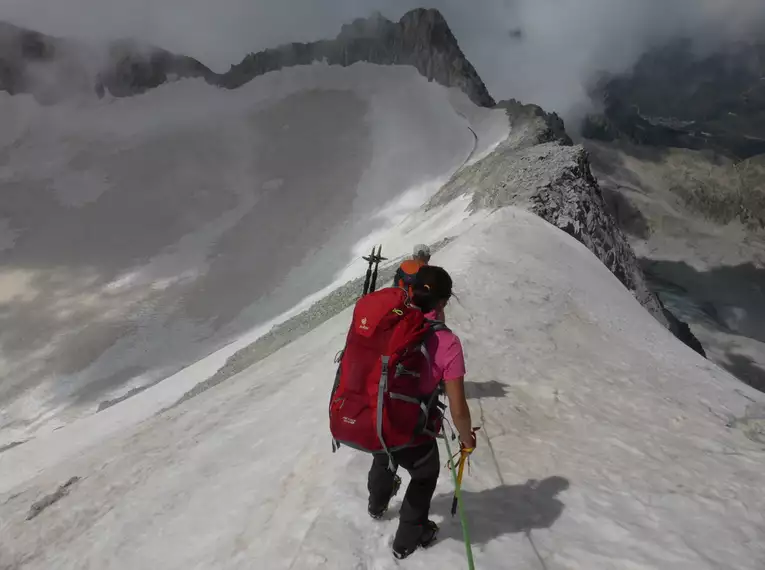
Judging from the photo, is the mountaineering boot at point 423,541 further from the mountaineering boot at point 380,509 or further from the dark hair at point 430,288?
the dark hair at point 430,288

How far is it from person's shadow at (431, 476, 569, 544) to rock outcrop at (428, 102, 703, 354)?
16038 mm

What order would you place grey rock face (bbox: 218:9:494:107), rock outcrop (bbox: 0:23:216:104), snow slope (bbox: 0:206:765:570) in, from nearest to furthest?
1. snow slope (bbox: 0:206:765:570)
2. rock outcrop (bbox: 0:23:216:104)
3. grey rock face (bbox: 218:9:494:107)

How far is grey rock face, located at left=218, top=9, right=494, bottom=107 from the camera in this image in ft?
187

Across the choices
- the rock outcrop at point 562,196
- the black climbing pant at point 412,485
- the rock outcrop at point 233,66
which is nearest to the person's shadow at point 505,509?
the black climbing pant at point 412,485

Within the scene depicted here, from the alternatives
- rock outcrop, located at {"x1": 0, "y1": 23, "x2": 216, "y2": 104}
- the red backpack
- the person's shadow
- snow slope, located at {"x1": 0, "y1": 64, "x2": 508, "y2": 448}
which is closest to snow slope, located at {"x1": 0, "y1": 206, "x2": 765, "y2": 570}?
the person's shadow

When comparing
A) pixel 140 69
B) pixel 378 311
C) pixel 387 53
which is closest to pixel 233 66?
pixel 140 69

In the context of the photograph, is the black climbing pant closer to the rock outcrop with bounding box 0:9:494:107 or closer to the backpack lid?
the backpack lid

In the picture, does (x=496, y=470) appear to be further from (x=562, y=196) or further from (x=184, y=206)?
(x=184, y=206)

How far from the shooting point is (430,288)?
405 centimetres

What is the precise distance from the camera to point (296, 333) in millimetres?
19281

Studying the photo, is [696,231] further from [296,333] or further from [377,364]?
[377,364]

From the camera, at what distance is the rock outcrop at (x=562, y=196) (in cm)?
2198

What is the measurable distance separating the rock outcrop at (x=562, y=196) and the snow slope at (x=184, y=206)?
10.1 metres

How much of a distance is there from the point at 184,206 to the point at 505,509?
40703 mm
